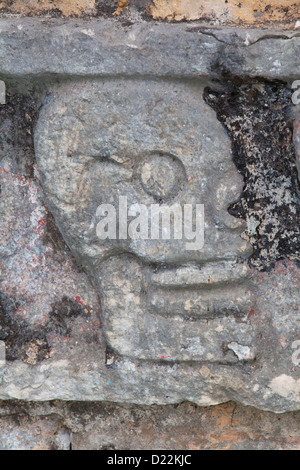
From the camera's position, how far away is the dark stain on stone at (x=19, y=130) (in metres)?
1.45

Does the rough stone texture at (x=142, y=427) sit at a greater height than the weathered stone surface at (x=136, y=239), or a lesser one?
lesser

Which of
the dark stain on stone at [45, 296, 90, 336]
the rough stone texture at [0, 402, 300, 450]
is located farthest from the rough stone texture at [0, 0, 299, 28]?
the rough stone texture at [0, 402, 300, 450]

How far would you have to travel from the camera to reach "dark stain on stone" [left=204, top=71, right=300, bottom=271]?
4.43ft

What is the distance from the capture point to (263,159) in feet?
4.50

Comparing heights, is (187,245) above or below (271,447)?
above

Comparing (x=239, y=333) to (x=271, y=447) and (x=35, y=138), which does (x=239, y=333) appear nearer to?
(x=271, y=447)

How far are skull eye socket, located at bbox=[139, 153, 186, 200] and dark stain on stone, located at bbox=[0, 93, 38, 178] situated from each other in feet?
1.10

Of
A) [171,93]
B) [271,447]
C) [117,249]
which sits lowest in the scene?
[271,447]

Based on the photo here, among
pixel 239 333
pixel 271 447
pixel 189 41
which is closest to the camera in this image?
pixel 189 41

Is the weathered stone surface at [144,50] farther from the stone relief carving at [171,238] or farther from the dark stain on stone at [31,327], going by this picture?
the dark stain on stone at [31,327]

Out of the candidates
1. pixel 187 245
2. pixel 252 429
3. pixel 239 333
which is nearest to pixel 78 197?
pixel 187 245

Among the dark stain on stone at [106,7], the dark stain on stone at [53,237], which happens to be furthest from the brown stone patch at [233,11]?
the dark stain on stone at [53,237]

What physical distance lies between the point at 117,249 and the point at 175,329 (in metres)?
0.26

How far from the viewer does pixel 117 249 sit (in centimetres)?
144
